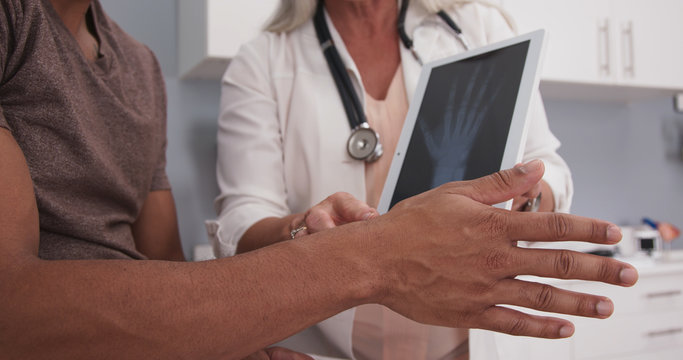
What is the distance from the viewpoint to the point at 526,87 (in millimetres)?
733

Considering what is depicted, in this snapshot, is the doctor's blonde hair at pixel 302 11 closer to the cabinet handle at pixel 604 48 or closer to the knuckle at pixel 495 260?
the knuckle at pixel 495 260

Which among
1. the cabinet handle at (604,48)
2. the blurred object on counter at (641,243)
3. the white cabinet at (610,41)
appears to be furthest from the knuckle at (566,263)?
the blurred object on counter at (641,243)

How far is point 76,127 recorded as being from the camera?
2.54ft

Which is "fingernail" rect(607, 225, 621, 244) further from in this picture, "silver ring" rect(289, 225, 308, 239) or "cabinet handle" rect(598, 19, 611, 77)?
"cabinet handle" rect(598, 19, 611, 77)

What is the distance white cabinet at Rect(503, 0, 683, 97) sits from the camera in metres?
2.14

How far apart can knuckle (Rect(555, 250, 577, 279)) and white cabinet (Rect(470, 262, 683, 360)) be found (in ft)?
4.44

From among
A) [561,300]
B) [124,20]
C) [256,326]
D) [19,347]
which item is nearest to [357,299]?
[256,326]

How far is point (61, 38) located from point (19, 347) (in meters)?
0.48

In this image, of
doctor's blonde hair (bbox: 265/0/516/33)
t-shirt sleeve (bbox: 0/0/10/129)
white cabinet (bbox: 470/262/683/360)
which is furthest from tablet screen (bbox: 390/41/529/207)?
white cabinet (bbox: 470/262/683/360)

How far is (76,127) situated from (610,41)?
2066mm

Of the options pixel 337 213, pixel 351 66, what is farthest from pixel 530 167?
pixel 351 66

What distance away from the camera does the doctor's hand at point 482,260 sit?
0.56 m

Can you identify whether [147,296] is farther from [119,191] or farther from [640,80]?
[640,80]

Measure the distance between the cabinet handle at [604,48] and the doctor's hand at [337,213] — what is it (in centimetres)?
182
